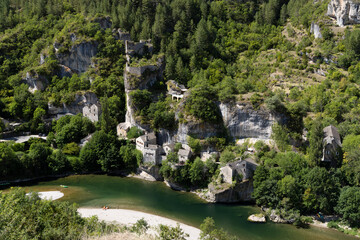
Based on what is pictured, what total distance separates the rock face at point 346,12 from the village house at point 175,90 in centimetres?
3291

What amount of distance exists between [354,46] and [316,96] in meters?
14.3

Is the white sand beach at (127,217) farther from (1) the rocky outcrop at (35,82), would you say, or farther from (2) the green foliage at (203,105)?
(1) the rocky outcrop at (35,82)

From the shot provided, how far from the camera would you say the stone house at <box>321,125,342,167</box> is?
127 feet

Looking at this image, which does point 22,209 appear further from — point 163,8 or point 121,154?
point 163,8

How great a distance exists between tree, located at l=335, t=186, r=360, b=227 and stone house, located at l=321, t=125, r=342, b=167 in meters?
5.14

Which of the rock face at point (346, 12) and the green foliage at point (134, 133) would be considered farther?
the rock face at point (346, 12)

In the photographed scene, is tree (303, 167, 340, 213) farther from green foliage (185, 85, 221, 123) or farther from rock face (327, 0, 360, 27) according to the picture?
rock face (327, 0, 360, 27)

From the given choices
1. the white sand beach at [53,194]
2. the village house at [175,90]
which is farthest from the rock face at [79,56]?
the white sand beach at [53,194]

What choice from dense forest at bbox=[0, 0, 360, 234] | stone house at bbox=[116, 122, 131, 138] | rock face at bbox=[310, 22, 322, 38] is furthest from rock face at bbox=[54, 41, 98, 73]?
rock face at bbox=[310, 22, 322, 38]

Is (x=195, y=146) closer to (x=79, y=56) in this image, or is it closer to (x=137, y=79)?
(x=137, y=79)

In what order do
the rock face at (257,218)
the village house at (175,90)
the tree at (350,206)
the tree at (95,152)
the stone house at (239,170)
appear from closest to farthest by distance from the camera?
the tree at (350,206)
the rock face at (257,218)
the stone house at (239,170)
the tree at (95,152)
the village house at (175,90)

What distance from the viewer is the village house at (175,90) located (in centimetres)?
5291

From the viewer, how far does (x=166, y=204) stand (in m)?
38.8

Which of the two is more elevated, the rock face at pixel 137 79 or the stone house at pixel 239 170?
the rock face at pixel 137 79
